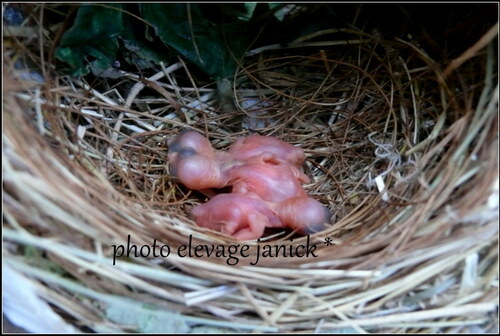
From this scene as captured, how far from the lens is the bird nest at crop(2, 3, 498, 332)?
1059 mm

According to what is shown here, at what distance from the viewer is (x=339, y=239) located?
1336 mm

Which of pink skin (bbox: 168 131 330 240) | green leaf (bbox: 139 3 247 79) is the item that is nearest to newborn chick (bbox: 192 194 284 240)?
pink skin (bbox: 168 131 330 240)

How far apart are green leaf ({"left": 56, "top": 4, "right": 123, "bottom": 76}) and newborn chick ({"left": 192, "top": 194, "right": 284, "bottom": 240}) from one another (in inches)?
18.0

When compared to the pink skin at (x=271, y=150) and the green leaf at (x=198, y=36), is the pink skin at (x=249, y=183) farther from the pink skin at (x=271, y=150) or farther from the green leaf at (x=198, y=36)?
the green leaf at (x=198, y=36)

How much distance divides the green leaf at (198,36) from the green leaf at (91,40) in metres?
0.11

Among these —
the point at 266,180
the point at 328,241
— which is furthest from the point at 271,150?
the point at 328,241

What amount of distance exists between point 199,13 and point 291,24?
0.89ft

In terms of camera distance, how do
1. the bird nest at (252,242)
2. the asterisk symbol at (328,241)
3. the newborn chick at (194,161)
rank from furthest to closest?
the newborn chick at (194,161)
the asterisk symbol at (328,241)
the bird nest at (252,242)

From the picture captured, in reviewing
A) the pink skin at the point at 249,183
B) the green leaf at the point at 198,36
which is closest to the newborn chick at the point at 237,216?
the pink skin at the point at 249,183

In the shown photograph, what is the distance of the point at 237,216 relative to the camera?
1413 millimetres

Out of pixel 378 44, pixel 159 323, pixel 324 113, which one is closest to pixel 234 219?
pixel 159 323

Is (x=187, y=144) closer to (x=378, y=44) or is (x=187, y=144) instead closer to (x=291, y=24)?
(x=291, y=24)

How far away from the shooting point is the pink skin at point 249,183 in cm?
141

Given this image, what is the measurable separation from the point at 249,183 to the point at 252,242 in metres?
0.20
